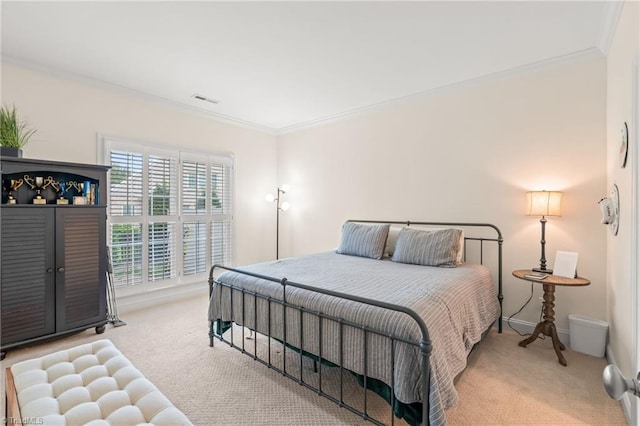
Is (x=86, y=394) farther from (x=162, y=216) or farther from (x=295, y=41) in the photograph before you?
(x=162, y=216)

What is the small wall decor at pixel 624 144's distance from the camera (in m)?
1.97

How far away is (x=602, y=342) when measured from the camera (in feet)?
Answer: 8.80

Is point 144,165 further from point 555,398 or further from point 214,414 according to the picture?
point 555,398

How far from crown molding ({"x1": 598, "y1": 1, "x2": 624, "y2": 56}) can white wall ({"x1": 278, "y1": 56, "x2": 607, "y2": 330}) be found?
19cm

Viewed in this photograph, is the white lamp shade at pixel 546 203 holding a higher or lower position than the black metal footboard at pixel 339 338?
higher

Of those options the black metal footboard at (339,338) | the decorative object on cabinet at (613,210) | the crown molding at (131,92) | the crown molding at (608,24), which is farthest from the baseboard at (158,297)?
the crown molding at (608,24)

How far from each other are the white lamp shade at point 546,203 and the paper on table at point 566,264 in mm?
379

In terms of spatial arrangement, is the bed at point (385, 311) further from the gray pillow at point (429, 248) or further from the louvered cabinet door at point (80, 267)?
the louvered cabinet door at point (80, 267)

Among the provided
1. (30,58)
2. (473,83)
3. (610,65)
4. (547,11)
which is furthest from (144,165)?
(610,65)

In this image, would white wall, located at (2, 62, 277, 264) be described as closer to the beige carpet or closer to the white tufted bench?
the beige carpet

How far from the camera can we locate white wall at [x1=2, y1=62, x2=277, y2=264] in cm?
320

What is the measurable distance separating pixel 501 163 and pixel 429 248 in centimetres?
127

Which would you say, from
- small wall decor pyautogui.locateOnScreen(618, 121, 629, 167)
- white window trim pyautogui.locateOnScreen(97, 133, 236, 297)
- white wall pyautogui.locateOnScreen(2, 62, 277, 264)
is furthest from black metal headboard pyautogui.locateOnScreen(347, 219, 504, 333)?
white window trim pyautogui.locateOnScreen(97, 133, 236, 297)

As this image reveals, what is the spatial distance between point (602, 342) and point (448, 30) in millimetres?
2982
